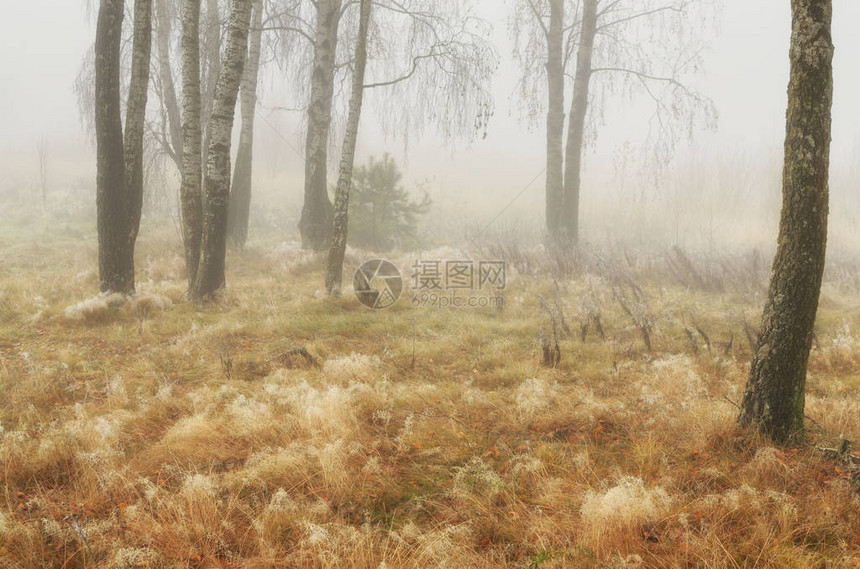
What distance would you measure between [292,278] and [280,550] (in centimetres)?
645

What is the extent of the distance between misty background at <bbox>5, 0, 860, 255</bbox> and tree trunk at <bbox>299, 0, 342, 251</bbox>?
132 centimetres

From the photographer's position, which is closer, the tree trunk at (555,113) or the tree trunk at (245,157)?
the tree trunk at (245,157)

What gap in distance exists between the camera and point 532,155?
30.1 metres

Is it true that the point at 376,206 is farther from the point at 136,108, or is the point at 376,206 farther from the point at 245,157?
the point at 136,108

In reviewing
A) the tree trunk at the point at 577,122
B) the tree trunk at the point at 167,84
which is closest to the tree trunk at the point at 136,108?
the tree trunk at the point at 167,84

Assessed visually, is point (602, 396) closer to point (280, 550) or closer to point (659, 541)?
point (659, 541)

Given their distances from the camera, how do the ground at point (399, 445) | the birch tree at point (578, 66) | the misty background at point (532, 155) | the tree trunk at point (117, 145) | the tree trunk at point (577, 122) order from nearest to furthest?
the ground at point (399, 445), the tree trunk at point (117, 145), the birch tree at point (578, 66), the tree trunk at point (577, 122), the misty background at point (532, 155)

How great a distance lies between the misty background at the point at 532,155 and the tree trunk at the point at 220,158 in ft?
12.2

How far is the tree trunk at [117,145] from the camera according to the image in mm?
5785

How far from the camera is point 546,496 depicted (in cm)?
243

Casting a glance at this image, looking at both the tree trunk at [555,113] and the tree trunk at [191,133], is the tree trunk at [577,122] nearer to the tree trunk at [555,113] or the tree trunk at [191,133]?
the tree trunk at [555,113]

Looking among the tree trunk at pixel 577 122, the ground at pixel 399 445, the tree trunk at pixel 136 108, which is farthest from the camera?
the tree trunk at pixel 577 122

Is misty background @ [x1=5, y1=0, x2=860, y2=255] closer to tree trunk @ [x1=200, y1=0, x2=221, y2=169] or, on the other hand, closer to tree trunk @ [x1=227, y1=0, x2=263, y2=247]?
tree trunk @ [x1=227, y1=0, x2=263, y2=247]

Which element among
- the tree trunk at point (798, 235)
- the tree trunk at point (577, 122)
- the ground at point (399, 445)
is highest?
the tree trunk at point (577, 122)
